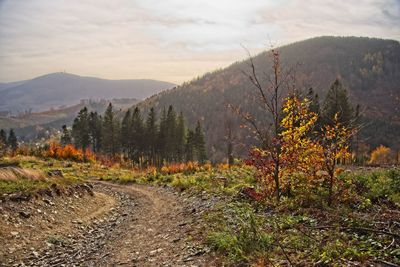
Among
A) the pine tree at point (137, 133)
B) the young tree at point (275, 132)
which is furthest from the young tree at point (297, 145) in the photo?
the pine tree at point (137, 133)

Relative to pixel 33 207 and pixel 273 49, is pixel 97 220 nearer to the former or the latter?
pixel 33 207

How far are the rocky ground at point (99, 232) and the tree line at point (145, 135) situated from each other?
56702 millimetres

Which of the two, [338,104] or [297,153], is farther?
[338,104]

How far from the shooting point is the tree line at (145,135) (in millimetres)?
76812

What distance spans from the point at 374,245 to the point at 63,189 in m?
14.8

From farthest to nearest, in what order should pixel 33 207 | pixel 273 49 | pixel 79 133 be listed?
pixel 79 133, pixel 33 207, pixel 273 49

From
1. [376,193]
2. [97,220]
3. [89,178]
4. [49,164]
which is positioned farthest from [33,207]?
[49,164]

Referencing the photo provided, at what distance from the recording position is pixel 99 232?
1491cm

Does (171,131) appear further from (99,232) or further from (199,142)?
(99,232)

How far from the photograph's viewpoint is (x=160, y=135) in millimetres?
76500

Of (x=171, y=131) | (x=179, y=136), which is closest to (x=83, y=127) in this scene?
(x=171, y=131)

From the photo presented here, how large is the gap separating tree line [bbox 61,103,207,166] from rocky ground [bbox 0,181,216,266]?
56.7 m

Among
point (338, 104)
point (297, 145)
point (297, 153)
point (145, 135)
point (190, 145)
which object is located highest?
point (338, 104)

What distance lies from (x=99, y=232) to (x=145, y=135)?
2461 inches
